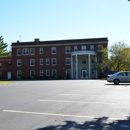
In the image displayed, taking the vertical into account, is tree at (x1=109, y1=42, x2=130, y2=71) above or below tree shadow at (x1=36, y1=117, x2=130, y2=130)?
above

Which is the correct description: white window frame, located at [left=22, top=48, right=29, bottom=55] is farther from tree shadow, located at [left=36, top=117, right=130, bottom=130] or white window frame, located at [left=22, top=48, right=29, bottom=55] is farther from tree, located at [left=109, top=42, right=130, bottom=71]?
tree shadow, located at [left=36, top=117, right=130, bottom=130]

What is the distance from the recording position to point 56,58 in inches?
2377

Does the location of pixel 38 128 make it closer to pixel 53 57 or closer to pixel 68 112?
pixel 68 112

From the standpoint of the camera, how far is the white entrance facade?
56.5 metres

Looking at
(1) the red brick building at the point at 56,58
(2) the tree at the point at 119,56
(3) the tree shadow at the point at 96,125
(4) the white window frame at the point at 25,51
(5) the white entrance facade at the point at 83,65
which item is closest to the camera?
(3) the tree shadow at the point at 96,125

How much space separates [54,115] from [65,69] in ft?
169

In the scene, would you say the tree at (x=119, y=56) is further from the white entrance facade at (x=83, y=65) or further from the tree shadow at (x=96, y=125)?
the tree shadow at (x=96, y=125)

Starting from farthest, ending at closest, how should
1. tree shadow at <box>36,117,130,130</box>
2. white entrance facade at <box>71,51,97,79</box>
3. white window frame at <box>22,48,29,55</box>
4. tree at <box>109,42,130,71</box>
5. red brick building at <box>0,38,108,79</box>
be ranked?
white window frame at <box>22,48,29,55</box>
red brick building at <box>0,38,108,79</box>
white entrance facade at <box>71,51,97,79</box>
tree at <box>109,42,130,71</box>
tree shadow at <box>36,117,130,130</box>

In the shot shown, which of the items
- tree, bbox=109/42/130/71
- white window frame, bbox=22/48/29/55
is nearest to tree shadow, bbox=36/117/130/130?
tree, bbox=109/42/130/71

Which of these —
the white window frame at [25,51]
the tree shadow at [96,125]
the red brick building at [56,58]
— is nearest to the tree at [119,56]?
the red brick building at [56,58]

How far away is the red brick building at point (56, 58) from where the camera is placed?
5756 centimetres

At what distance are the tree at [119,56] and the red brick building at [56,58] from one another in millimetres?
3287

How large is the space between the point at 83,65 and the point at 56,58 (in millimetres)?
7557

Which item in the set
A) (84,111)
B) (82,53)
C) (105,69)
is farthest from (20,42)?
(84,111)
